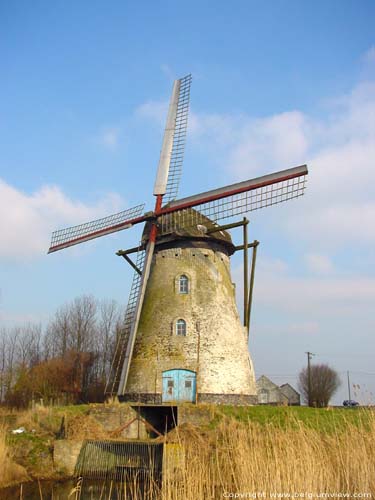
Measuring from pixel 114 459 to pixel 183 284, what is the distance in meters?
6.17

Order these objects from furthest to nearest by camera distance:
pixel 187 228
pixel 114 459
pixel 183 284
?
1. pixel 187 228
2. pixel 183 284
3. pixel 114 459

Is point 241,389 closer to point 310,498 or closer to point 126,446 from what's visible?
point 126,446

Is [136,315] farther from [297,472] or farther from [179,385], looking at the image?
[297,472]

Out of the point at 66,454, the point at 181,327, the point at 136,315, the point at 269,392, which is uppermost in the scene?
the point at 136,315

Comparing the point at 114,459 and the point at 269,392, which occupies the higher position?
the point at 269,392

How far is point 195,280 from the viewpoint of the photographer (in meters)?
17.5

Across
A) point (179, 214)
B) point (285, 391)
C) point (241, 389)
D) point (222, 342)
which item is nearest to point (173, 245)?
point (179, 214)

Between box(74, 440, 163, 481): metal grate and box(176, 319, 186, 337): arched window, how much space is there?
4136 millimetres

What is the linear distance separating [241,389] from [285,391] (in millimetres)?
32928

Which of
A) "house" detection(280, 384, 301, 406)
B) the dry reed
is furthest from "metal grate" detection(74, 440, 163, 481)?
"house" detection(280, 384, 301, 406)

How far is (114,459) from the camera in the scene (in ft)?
44.7

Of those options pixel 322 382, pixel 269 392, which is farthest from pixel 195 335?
pixel 322 382

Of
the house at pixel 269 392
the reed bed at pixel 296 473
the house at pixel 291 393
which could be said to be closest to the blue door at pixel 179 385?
the reed bed at pixel 296 473

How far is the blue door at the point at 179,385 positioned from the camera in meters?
16.1
